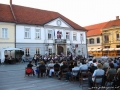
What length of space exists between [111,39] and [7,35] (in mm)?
30133

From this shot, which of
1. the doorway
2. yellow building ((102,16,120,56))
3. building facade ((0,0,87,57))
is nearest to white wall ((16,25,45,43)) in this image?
building facade ((0,0,87,57))

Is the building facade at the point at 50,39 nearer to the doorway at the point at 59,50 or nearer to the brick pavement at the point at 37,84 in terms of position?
the doorway at the point at 59,50

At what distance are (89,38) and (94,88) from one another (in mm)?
47185

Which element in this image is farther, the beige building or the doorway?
the beige building

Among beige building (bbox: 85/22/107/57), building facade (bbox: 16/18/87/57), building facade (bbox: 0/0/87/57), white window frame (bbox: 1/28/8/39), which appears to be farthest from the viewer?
beige building (bbox: 85/22/107/57)

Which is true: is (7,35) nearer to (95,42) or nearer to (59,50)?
(59,50)

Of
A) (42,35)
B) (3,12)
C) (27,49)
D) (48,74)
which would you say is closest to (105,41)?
(42,35)

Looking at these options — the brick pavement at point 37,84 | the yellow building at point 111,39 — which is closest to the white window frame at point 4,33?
the brick pavement at point 37,84

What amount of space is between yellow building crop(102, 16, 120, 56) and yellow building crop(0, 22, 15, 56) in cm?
2703

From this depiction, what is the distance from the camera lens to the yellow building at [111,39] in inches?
1804

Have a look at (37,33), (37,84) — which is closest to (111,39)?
(37,33)

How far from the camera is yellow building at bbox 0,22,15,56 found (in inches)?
1070

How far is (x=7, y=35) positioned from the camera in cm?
2781

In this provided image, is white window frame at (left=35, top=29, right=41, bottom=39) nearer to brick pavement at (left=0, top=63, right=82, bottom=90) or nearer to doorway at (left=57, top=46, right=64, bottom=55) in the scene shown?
doorway at (left=57, top=46, right=64, bottom=55)
